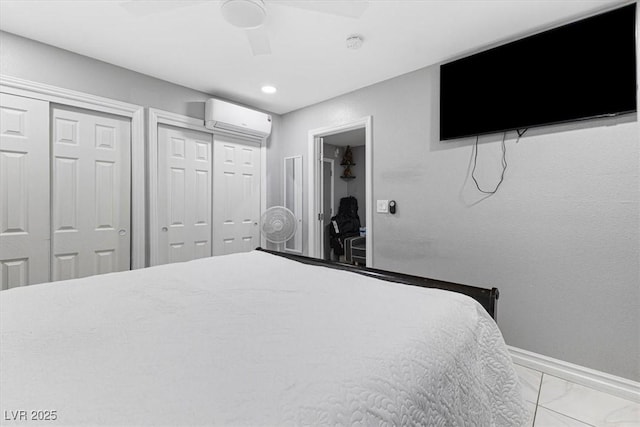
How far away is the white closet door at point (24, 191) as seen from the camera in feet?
6.86

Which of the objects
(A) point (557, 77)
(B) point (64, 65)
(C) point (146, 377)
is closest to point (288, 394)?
(C) point (146, 377)

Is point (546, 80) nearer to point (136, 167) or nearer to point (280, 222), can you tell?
point (280, 222)

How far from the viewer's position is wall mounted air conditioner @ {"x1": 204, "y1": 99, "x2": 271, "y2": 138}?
3.05 meters

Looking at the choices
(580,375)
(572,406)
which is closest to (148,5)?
(572,406)

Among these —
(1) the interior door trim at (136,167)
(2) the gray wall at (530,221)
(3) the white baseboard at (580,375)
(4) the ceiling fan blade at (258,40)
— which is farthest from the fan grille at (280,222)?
(3) the white baseboard at (580,375)

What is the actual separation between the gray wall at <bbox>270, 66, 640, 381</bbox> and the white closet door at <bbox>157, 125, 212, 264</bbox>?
1814mm

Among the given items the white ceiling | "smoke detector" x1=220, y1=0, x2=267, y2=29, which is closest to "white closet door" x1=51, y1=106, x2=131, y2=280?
the white ceiling

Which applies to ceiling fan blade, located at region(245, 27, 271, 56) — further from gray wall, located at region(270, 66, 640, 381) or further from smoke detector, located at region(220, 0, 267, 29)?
gray wall, located at region(270, 66, 640, 381)

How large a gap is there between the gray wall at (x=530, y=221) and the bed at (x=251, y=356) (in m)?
1.15

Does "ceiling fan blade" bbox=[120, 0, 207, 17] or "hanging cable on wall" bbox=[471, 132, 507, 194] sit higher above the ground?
"ceiling fan blade" bbox=[120, 0, 207, 17]

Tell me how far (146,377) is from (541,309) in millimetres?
2377

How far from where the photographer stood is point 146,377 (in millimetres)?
649

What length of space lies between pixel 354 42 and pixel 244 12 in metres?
0.88

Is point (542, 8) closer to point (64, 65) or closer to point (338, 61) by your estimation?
point (338, 61)
